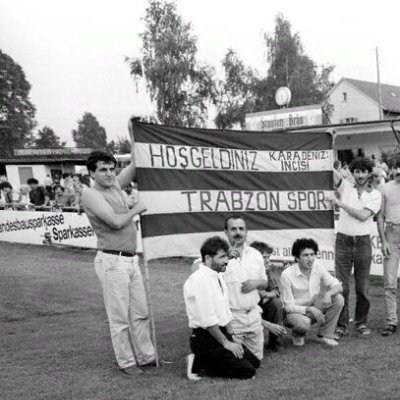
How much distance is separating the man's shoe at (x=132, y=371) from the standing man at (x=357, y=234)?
7.59 feet

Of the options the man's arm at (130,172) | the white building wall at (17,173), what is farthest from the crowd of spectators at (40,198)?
the white building wall at (17,173)

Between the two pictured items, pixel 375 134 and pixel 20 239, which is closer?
pixel 20 239

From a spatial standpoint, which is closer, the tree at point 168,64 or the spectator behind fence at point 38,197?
the spectator behind fence at point 38,197

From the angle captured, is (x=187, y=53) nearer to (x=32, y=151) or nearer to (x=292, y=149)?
(x=32, y=151)

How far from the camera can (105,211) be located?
508 centimetres

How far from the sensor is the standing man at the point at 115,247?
5160mm

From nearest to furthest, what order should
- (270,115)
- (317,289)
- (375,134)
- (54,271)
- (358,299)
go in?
(317,289) → (358,299) → (54,271) → (375,134) → (270,115)

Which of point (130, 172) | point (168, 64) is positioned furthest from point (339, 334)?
point (168, 64)

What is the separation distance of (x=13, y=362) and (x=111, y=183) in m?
2.14

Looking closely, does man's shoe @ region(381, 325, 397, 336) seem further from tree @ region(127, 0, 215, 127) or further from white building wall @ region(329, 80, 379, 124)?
white building wall @ region(329, 80, 379, 124)

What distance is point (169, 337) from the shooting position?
6.62 metres

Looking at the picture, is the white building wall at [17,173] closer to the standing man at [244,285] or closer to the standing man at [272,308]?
the standing man at [272,308]

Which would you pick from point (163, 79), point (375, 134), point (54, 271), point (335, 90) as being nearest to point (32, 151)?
point (163, 79)

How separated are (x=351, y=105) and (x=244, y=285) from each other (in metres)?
52.4
